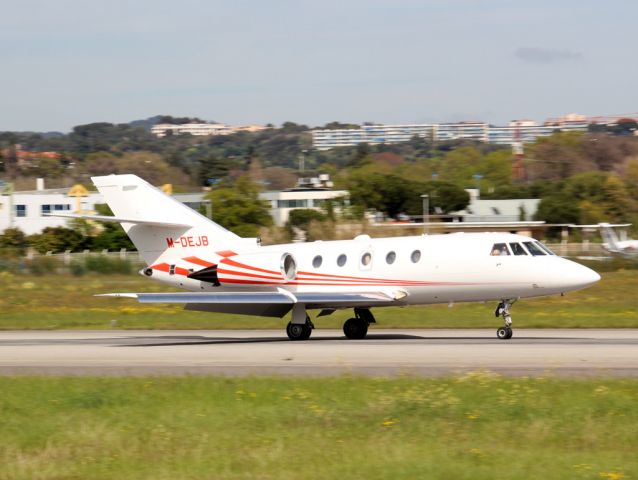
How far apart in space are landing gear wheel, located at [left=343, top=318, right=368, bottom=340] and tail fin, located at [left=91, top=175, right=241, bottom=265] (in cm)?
409

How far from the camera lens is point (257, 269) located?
Result: 2786 centimetres

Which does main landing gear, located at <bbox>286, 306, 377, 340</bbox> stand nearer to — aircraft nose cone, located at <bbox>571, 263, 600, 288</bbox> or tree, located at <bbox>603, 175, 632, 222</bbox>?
aircraft nose cone, located at <bbox>571, 263, 600, 288</bbox>

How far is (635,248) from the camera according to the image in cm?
6253

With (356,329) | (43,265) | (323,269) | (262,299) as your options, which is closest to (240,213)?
(43,265)

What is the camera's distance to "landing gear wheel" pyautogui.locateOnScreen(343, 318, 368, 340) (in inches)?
1073

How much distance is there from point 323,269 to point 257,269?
182 cm

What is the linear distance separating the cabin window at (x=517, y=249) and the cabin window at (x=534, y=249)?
0.13m

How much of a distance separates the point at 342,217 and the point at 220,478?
67.1 meters

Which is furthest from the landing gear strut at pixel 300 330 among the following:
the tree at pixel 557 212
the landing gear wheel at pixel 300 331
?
the tree at pixel 557 212

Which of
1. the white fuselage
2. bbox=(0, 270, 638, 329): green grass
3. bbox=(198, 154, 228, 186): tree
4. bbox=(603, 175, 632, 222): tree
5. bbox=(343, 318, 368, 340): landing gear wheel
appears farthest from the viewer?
bbox=(198, 154, 228, 186): tree

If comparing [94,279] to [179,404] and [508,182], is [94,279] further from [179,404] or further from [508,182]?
[508,182]

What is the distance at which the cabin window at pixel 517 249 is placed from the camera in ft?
82.6

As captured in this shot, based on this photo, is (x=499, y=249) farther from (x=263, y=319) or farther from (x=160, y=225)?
(x=263, y=319)

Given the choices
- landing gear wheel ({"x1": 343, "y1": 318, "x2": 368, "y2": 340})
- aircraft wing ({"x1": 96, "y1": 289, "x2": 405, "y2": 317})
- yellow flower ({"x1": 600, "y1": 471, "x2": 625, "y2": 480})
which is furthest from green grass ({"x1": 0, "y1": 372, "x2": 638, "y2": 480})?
landing gear wheel ({"x1": 343, "y1": 318, "x2": 368, "y2": 340})
